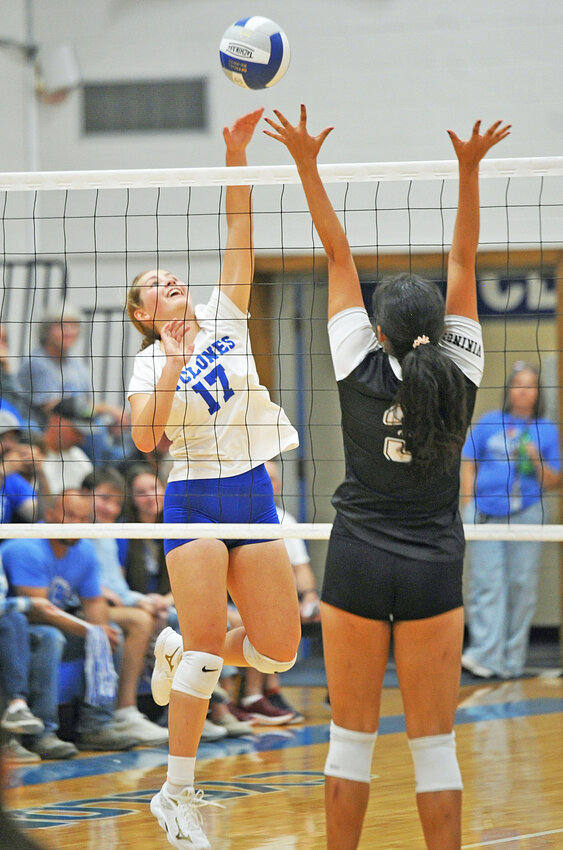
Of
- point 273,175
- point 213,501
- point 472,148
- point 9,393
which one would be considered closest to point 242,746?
point 213,501

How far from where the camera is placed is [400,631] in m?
2.92

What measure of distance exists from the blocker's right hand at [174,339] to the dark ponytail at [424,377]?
944 mm

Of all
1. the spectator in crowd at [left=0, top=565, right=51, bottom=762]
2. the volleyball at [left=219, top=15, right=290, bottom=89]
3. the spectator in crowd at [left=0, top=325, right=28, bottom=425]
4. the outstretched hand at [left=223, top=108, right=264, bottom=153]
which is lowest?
the spectator in crowd at [left=0, top=565, right=51, bottom=762]

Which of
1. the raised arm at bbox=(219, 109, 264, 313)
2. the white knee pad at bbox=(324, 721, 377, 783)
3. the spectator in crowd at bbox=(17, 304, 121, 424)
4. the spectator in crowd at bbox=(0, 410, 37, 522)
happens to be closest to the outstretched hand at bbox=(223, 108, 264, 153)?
the raised arm at bbox=(219, 109, 264, 313)

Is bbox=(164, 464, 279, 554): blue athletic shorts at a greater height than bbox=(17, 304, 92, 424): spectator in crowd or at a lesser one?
lesser

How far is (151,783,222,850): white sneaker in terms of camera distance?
12.0ft

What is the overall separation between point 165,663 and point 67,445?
9.63ft

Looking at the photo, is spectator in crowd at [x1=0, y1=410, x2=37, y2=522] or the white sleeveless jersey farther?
spectator in crowd at [x1=0, y1=410, x2=37, y2=522]

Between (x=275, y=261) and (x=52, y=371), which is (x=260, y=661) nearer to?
(x=52, y=371)

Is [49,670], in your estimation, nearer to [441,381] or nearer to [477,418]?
[441,381]

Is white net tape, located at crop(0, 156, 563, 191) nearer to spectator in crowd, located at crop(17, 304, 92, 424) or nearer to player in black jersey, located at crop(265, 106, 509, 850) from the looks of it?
player in black jersey, located at crop(265, 106, 509, 850)

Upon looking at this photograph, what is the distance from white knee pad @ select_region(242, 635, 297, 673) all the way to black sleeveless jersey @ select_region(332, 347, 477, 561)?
3.51 feet

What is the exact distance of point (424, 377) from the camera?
2824mm

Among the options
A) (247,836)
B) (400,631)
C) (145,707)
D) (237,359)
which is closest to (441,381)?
(400,631)
